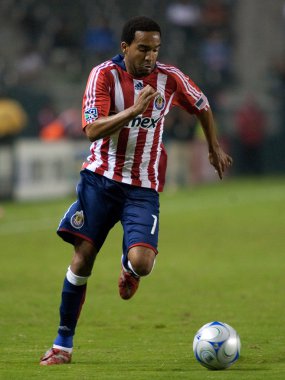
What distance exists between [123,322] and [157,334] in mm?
833

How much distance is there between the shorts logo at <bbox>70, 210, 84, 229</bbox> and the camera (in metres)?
7.55

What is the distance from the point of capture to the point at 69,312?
295 inches

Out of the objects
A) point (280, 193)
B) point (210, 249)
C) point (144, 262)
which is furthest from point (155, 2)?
point (144, 262)

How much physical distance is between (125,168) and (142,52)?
0.85m

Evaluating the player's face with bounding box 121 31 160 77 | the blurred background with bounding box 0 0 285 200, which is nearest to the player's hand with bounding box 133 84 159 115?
the player's face with bounding box 121 31 160 77

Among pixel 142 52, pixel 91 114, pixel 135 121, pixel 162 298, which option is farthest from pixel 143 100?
pixel 162 298

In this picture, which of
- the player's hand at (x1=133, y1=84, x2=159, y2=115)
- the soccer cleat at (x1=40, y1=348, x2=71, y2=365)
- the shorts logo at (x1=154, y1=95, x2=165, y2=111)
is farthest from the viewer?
the shorts logo at (x1=154, y1=95, x2=165, y2=111)

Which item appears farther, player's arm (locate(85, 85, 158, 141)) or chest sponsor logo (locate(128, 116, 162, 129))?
chest sponsor logo (locate(128, 116, 162, 129))

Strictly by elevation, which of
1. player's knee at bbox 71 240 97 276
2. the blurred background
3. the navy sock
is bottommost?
the blurred background

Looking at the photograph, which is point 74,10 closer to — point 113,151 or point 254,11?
point 254,11

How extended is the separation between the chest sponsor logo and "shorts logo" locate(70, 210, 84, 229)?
2.35 ft

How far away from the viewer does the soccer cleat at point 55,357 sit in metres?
7.35

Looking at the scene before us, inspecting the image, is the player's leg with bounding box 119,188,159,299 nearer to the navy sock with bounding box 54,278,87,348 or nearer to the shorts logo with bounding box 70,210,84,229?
the shorts logo with bounding box 70,210,84,229

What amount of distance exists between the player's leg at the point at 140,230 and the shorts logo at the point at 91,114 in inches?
29.4
